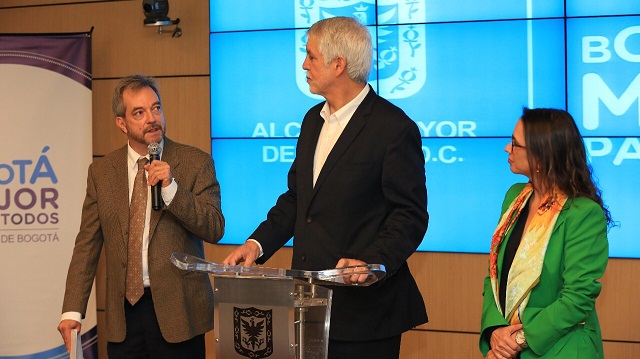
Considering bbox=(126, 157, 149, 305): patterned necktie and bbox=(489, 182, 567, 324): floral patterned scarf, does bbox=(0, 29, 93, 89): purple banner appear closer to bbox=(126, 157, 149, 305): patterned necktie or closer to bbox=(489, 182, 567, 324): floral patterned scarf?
bbox=(126, 157, 149, 305): patterned necktie

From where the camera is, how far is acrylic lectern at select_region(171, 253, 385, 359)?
2393 millimetres

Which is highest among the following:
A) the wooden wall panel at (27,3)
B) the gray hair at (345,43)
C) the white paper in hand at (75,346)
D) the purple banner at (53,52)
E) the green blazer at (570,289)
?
the wooden wall panel at (27,3)

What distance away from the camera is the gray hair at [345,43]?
9.45 feet

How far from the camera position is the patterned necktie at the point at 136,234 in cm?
316

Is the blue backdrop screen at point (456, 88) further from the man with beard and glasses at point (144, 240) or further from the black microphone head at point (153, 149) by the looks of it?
the black microphone head at point (153, 149)

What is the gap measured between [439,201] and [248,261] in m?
2.59

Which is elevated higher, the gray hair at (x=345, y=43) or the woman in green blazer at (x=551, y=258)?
the gray hair at (x=345, y=43)

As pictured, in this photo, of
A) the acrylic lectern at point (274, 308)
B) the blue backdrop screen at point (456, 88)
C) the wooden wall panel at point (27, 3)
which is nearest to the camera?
the acrylic lectern at point (274, 308)

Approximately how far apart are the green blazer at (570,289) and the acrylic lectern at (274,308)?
0.74 m

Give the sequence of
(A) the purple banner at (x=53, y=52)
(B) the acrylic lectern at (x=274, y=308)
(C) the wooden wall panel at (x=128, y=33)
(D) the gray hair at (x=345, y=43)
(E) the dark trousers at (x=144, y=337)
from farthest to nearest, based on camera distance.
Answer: (C) the wooden wall panel at (x=128, y=33), (A) the purple banner at (x=53, y=52), (E) the dark trousers at (x=144, y=337), (D) the gray hair at (x=345, y=43), (B) the acrylic lectern at (x=274, y=308)

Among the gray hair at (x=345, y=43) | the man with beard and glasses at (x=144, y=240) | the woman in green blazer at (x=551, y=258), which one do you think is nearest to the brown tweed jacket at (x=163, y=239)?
the man with beard and glasses at (x=144, y=240)

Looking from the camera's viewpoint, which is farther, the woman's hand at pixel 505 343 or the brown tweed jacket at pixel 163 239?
the brown tweed jacket at pixel 163 239

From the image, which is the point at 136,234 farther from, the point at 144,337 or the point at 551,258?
the point at 551,258

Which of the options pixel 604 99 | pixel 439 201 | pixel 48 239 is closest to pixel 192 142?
pixel 48 239
